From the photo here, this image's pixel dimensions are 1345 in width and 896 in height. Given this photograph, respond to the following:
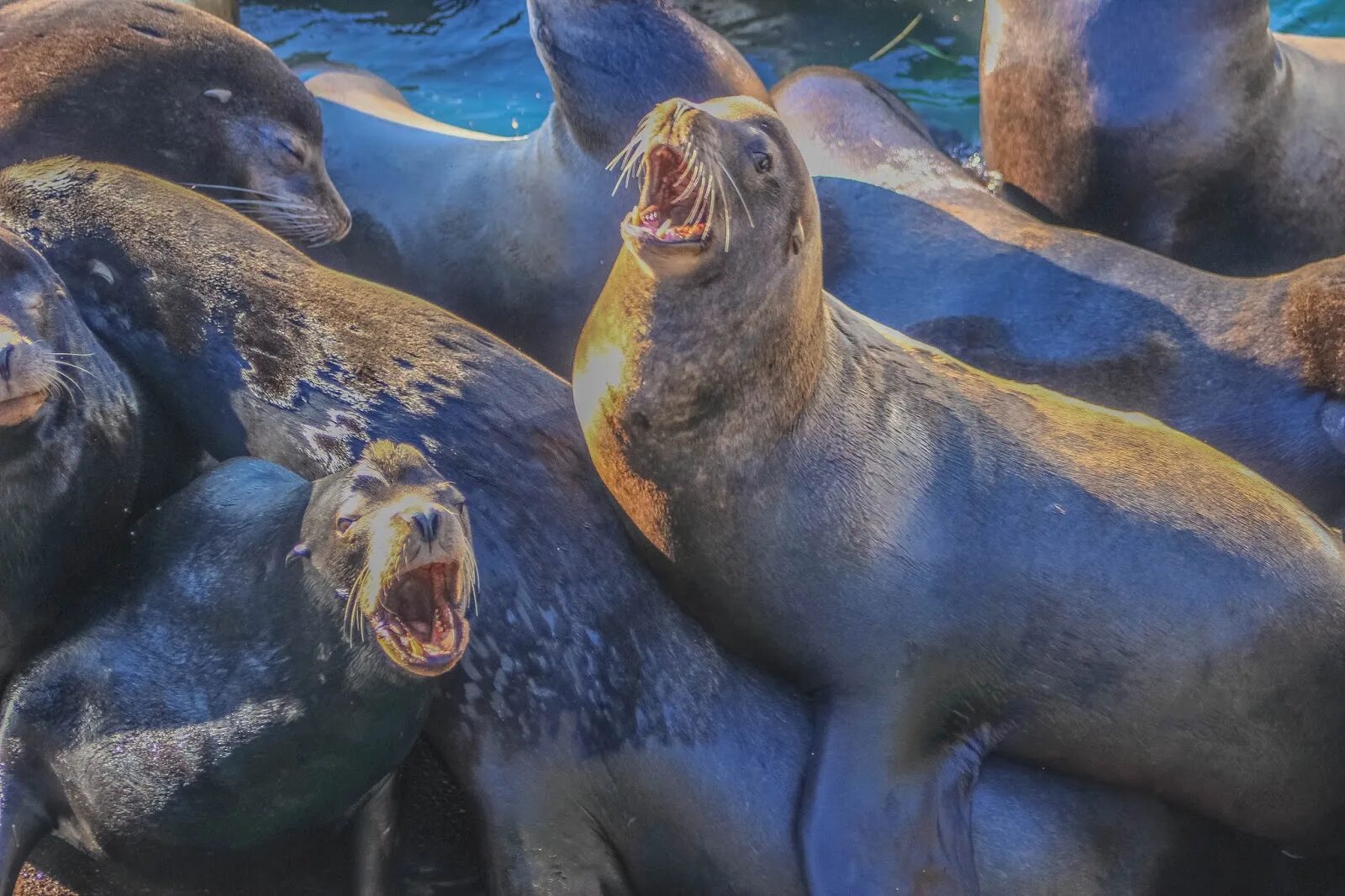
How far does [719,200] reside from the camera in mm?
3684

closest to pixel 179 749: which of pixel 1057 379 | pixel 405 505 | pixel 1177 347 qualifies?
pixel 405 505

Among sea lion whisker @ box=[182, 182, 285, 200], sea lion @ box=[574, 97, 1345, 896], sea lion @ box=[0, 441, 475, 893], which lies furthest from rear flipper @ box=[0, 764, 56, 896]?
sea lion whisker @ box=[182, 182, 285, 200]

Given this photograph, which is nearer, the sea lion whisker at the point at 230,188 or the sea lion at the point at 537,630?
the sea lion at the point at 537,630

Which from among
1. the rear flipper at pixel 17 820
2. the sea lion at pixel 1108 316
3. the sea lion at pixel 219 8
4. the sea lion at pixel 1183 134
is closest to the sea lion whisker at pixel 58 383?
the rear flipper at pixel 17 820

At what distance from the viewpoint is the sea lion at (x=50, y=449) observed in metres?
3.61

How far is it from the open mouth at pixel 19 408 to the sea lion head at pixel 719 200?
1.42 metres

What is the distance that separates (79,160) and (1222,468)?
11.0ft

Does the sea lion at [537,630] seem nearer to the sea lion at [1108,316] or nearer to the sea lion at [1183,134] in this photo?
the sea lion at [1108,316]

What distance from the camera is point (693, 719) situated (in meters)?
3.76

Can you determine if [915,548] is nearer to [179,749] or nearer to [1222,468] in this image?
[1222,468]

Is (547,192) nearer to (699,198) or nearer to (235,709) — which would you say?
(699,198)

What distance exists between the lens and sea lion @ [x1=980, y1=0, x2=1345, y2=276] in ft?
19.2

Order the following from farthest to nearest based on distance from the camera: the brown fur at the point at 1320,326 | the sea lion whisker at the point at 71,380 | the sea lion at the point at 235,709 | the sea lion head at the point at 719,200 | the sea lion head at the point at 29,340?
1. the brown fur at the point at 1320,326
2. the sea lion whisker at the point at 71,380
3. the sea lion head at the point at 719,200
4. the sea lion head at the point at 29,340
5. the sea lion at the point at 235,709

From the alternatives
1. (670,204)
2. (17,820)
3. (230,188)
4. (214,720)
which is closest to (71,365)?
(214,720)
